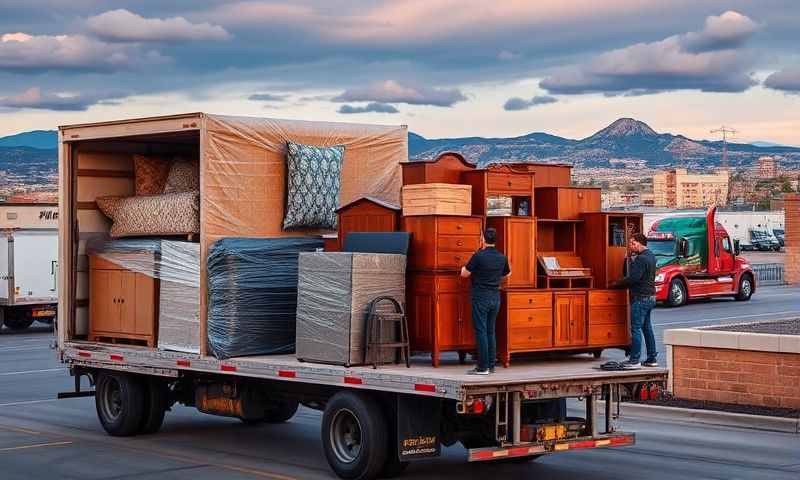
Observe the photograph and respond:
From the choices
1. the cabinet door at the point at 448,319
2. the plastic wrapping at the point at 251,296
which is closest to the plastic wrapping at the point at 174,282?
the plastic wrapping at the point at 251,296

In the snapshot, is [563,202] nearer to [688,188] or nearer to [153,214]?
[153,214]

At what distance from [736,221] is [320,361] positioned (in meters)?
93.6

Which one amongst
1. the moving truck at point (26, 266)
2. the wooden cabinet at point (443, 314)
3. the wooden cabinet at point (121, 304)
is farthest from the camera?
the moving truck at point (26, 266)

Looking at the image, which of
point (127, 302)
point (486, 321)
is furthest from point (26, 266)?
point (486, 321)

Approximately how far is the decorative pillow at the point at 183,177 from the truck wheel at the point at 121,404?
2392mm

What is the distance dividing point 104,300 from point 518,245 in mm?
6140

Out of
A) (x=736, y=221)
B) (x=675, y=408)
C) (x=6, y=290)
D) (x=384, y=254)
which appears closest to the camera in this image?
(x=384, y=254)

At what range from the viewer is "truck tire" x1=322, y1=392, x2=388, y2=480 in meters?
11.9

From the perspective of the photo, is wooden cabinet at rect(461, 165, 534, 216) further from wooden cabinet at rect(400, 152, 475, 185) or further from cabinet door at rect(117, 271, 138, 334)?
cabinet door at rect(117, 271, 138, 334)

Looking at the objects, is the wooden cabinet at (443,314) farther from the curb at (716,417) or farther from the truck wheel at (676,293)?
the truck wheel at (676,293)

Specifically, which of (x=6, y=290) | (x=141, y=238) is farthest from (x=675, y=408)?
(x=6, y=290)

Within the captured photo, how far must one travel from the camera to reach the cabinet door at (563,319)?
12.8m

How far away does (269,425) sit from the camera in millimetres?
16734

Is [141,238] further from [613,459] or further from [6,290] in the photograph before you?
[6,290]
